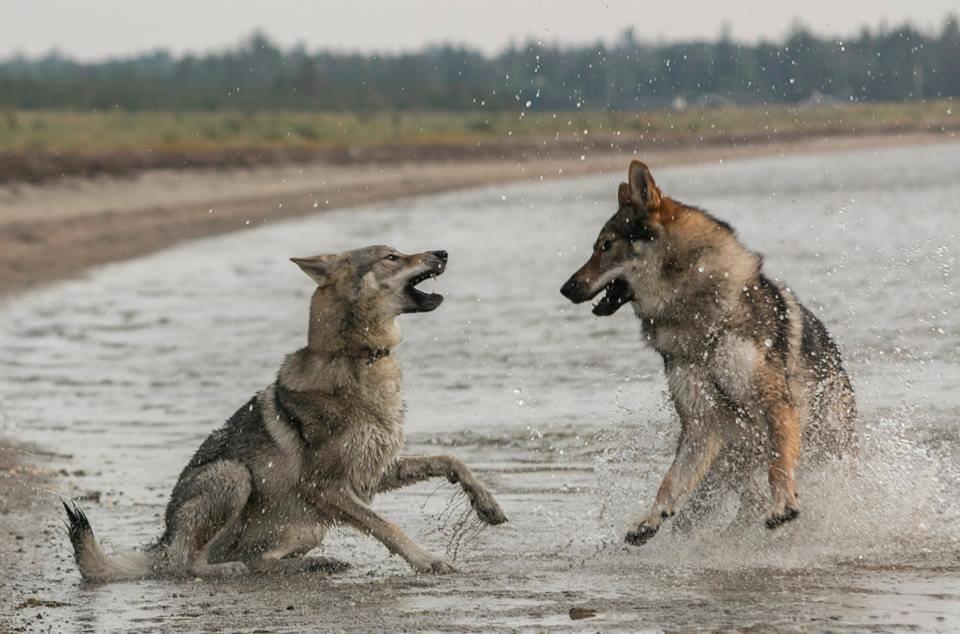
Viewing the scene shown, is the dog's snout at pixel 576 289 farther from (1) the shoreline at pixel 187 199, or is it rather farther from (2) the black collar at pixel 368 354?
(1) the shoreline at pixel 187 199

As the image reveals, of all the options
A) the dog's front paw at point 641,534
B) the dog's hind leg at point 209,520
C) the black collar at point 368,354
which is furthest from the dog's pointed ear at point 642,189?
the dog's hind leg at point 209,520

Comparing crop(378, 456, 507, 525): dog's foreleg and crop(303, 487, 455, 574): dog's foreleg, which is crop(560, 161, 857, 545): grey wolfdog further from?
crop(303, 487, 455, 574): dog's foreleg

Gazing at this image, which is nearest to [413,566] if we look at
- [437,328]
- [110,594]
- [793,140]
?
[110,594]

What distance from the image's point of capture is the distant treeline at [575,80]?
5203cm

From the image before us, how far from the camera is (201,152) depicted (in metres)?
41.7

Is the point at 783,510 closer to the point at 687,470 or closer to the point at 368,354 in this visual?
the point at 687,470

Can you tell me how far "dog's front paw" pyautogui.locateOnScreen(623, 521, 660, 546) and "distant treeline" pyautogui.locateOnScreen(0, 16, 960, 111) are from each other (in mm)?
24091

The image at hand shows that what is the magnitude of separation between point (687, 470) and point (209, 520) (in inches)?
83.9

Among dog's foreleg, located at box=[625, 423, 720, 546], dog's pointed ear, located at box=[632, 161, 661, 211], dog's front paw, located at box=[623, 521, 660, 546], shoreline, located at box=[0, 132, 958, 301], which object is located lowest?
shoreline, located at box=[0, 132, 958, 301]

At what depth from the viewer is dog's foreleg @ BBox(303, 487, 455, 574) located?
22.0 feet

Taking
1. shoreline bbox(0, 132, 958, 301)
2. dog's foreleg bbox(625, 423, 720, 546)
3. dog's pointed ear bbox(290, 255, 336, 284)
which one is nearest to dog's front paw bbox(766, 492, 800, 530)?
dog's foreleg bbox(625, 423, 720, 546)

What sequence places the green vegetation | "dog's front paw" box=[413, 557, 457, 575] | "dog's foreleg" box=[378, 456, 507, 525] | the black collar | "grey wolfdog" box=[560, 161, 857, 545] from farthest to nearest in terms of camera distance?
the green vegetation
"dog's foreleg" box=[378, 456, 507, 525]
the black collar
"grey wolfdog" box=[560, 161, 857, 545]
"dog's front paw" box=[413, 557, 457, 575]

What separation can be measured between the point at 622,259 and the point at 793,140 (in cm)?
5876

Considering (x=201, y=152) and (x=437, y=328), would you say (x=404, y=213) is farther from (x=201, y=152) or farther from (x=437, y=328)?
(x=437, y=328)
